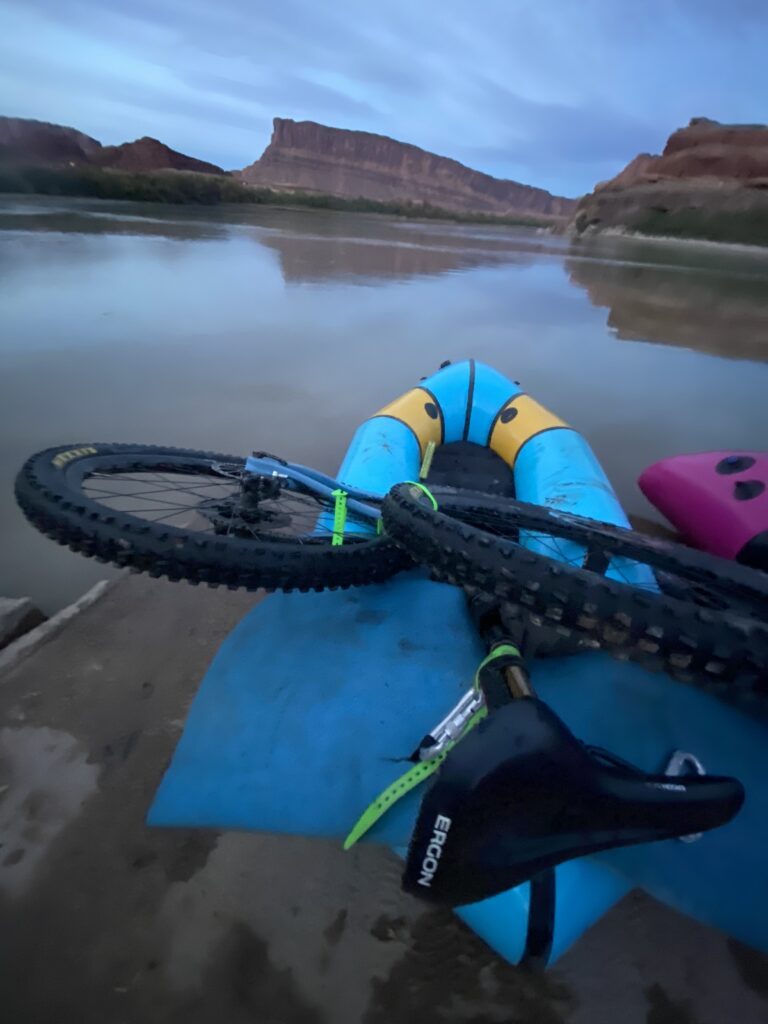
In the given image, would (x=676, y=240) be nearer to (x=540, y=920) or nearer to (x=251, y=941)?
(x=540, y=920)

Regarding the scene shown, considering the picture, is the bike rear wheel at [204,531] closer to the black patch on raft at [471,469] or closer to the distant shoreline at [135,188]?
the black patch on raft at [471,469]

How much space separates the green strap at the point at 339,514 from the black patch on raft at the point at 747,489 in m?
2.23

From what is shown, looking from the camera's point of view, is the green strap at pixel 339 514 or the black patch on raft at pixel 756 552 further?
the black patch on raft at pixel 756 552

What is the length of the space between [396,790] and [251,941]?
543 millimetres

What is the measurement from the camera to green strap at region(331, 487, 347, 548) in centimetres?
206

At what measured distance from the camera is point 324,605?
6.42 feet

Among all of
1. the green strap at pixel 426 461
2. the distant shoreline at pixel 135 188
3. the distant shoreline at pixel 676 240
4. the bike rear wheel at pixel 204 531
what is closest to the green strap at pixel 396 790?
the bike rear wheel at pixel 204 531

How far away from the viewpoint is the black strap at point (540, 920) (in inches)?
48.2

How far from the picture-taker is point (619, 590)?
1.29m

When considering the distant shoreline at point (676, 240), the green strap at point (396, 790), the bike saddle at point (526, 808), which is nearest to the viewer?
the bike saddle at point (526, 808)

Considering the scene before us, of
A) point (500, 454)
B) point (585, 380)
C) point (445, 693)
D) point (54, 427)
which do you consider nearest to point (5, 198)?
point (54, 427)

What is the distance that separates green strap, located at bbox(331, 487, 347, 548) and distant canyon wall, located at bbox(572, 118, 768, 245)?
39351mm

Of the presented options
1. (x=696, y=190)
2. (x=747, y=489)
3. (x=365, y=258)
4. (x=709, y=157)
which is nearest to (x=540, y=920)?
(x=747, y=489)

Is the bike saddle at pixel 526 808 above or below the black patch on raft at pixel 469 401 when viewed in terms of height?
below
